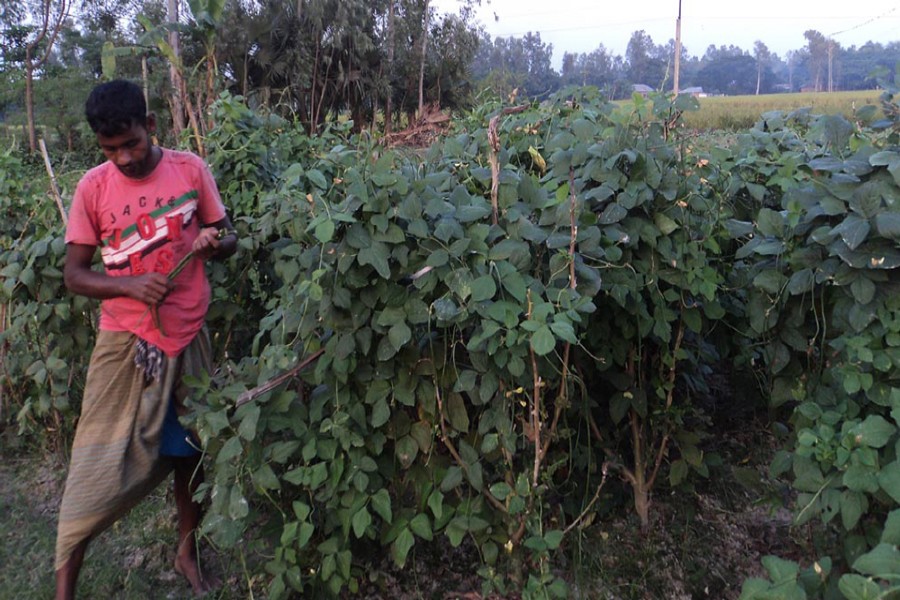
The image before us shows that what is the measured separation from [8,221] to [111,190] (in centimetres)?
146

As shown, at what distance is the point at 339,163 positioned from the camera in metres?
2.36

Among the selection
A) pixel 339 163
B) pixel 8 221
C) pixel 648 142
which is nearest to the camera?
pixel 648 142

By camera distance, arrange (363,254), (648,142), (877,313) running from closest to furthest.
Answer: (877,313)
(363,254)
(648,142)

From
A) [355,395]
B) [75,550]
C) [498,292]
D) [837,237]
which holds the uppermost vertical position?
[837,237]

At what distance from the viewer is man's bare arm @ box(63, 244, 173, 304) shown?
7.09 ft

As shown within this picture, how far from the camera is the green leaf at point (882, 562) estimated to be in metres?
1.19

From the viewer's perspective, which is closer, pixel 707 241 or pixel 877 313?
pixel 877 313

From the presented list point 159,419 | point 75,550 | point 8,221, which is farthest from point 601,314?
point 8,221

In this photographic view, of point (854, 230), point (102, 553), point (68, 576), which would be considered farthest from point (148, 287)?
point (854, 230)

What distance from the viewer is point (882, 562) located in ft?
3.93

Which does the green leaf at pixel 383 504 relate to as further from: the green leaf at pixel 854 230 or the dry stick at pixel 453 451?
the green leaf at pixel 854 230

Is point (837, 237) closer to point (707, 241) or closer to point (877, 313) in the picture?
point (877, 313)

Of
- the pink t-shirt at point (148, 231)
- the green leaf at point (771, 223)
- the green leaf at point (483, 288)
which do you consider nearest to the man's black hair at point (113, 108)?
the pink t-shirt at point (148, 231)

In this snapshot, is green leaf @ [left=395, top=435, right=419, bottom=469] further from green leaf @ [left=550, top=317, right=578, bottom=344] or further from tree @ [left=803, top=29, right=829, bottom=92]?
tree @ [left=803, top=29, right=829, bottom=92]
